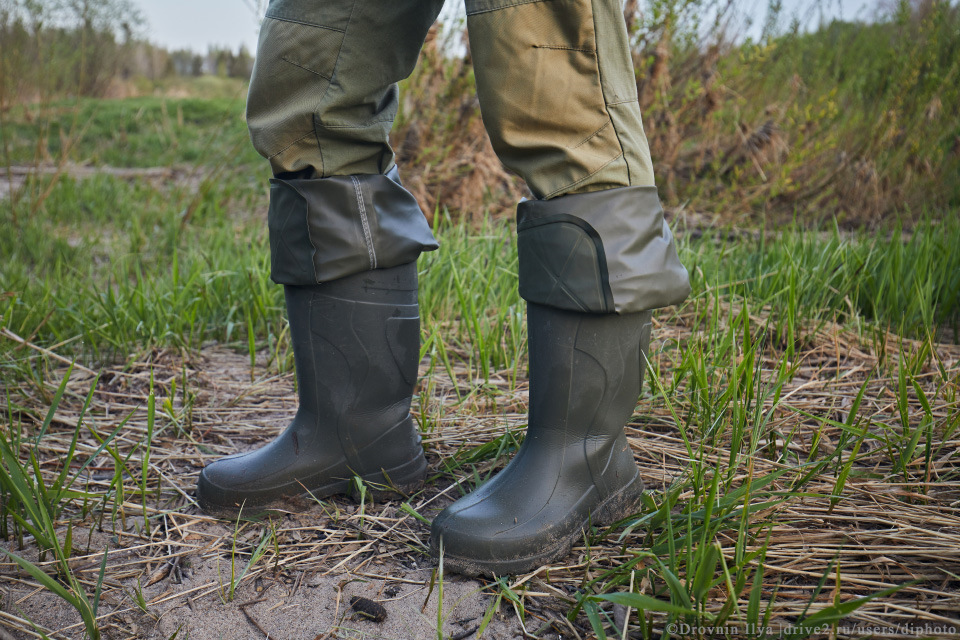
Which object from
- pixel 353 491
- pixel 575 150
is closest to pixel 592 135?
pixel 575 150

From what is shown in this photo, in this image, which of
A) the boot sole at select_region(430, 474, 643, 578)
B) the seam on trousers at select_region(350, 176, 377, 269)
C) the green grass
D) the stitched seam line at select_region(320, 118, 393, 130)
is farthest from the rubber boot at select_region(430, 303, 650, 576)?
the green grass

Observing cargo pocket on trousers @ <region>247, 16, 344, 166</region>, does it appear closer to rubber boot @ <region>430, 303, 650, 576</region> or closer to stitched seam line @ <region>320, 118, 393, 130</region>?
stitched seam line @ <region>320, 118, 393, 130</region>

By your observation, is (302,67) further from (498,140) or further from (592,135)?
(592,135)

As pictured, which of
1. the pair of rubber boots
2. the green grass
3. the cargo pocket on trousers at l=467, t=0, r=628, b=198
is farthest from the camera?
the green grass

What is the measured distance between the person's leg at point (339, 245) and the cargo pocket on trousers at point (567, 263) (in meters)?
0.27

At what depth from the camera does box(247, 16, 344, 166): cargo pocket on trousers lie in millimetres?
1003

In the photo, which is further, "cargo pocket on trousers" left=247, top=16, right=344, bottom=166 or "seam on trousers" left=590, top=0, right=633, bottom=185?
"cargo pocket on trousers" left=247, top=16, right=344, bottom=166

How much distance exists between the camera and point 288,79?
3.36ft

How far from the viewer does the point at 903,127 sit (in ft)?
11.4

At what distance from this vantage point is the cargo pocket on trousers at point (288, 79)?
3.29 ft

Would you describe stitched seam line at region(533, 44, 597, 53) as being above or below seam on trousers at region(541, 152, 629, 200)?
above

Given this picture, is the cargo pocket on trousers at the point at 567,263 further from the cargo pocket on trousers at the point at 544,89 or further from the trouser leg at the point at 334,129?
the trouser leg at the point at 334,129

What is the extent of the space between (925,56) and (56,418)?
12.9ft

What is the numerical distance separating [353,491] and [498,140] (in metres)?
0.66
